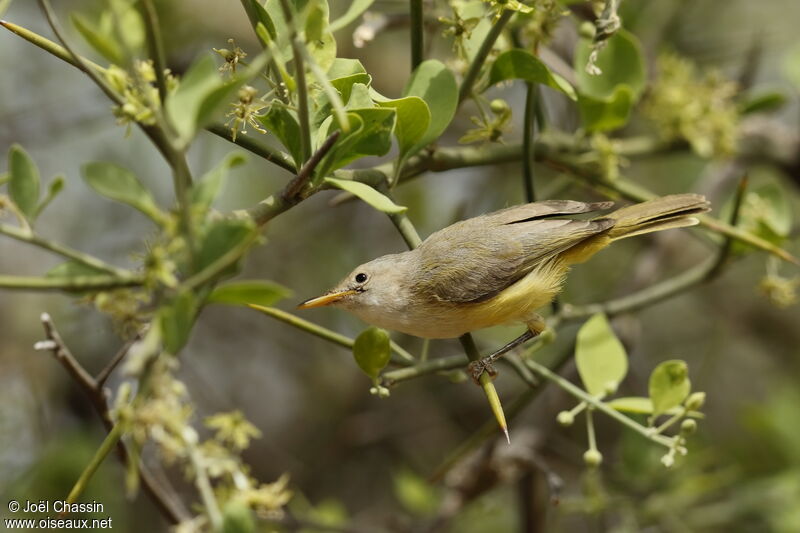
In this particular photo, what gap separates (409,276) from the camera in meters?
2.10

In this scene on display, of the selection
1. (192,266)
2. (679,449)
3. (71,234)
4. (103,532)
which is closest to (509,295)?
(679,449)

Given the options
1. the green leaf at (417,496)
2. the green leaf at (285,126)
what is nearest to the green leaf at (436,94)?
the green leaf at (285,126)

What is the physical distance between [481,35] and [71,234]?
8.77 ft

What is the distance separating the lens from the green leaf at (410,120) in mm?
1423

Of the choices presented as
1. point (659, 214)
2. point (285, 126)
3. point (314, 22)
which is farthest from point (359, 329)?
point (314, 22)

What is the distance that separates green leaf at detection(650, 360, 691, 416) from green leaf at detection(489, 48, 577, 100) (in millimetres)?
590

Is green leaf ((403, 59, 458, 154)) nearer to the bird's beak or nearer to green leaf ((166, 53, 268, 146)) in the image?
the bird's beak

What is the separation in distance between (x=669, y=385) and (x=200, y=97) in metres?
1.15

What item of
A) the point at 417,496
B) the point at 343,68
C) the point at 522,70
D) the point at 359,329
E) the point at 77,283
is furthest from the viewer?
the point at 359,329

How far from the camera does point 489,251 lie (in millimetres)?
2029

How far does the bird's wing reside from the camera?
78.3 inches

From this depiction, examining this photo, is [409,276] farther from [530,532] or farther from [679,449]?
[530,532]

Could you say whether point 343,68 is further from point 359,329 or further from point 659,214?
point 359,329

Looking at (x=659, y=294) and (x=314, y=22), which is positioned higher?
(x=314, y=22)
